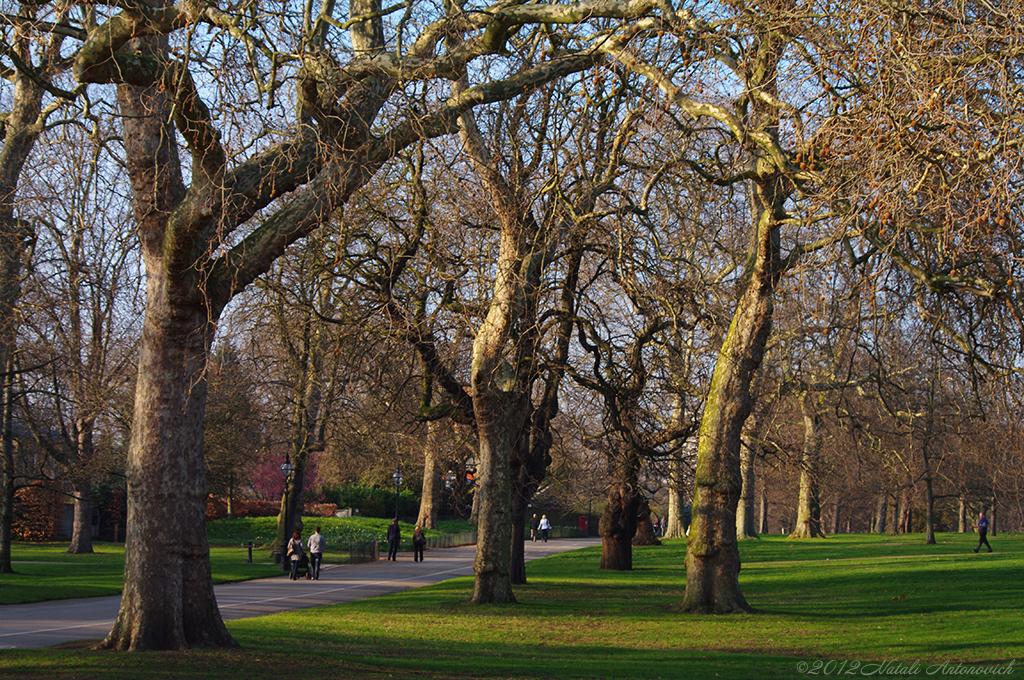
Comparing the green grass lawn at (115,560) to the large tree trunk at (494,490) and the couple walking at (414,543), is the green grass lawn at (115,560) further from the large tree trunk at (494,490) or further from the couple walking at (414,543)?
the large tree trunk at (494,490)

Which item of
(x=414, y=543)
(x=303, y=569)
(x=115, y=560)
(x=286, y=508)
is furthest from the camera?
(x=414, y=543)

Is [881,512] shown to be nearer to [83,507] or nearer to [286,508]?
→ [286,508]

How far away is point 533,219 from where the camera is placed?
57.8ft

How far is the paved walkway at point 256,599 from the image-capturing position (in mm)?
14094

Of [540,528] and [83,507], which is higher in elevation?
[83,507]

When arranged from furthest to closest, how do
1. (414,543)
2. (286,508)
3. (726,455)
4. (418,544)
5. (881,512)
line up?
(881,512), (414,543), (418,544), (286,508), (726,455)

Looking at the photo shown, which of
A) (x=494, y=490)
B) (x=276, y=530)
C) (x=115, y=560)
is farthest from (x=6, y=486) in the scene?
(x=276, y=530)

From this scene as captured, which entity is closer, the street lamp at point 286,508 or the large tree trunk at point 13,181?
the large tree trunk at point 13,181

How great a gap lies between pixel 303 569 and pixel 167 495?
1940 cm

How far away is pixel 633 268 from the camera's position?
1587 cm

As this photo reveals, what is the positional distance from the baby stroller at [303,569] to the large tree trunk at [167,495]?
666 inches

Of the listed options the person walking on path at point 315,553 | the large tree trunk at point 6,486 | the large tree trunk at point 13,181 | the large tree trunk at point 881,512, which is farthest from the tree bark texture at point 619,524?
the large tree trunk at point 881,512

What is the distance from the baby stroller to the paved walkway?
1.51ft

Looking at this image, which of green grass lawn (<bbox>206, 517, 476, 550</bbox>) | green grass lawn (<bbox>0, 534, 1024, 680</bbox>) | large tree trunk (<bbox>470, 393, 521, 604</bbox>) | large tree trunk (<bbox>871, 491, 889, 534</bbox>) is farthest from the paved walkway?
large tree trunk (<bbox>871, 491, 889, 534</bbox>)
